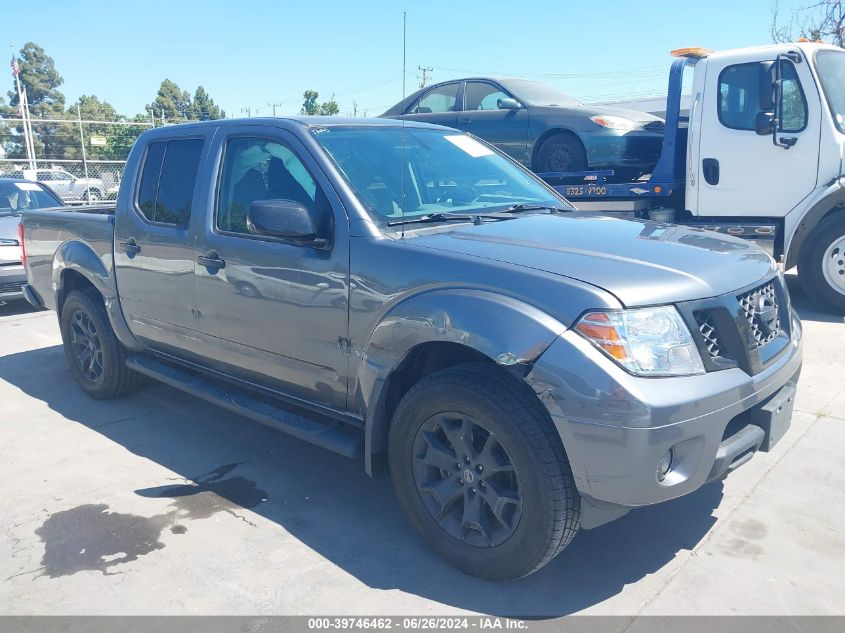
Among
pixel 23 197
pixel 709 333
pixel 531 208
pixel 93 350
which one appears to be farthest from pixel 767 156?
pixel 23 197

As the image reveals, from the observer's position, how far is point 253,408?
3.93 meters

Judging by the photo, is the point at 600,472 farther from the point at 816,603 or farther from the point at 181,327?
the point at 181,327

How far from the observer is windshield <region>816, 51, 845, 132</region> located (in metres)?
7.11

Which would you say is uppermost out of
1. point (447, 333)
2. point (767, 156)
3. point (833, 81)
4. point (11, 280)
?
point (833, 81)

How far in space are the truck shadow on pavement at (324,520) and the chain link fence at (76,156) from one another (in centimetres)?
1176

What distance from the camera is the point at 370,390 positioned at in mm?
3279

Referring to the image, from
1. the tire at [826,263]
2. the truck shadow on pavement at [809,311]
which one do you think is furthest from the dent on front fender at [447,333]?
the tire at [826,263]

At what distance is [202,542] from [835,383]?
453cm

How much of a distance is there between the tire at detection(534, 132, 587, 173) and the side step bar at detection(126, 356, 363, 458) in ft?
18.0

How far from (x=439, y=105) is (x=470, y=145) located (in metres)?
5.14

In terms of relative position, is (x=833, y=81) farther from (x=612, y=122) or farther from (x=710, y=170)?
(x=612, y=122)

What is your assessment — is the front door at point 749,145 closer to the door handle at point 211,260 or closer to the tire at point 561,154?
the tire at point 561,154

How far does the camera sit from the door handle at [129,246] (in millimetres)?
4645

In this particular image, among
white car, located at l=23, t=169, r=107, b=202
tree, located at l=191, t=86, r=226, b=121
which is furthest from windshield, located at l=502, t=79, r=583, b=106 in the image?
tree, located at l=191, t=86, r=226, b=121
